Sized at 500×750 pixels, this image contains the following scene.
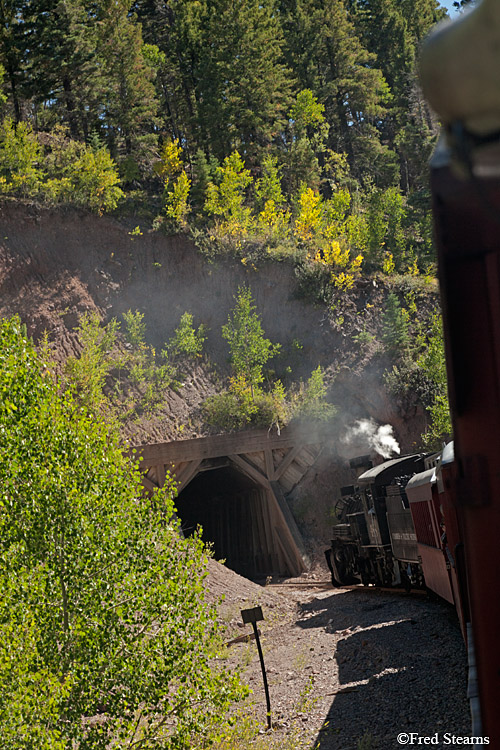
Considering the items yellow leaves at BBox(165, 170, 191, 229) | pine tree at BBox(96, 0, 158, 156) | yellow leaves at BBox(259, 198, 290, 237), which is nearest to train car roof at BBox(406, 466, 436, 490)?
yellow leaves at BBox(165, 170, 191, 229)

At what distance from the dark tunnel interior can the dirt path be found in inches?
442

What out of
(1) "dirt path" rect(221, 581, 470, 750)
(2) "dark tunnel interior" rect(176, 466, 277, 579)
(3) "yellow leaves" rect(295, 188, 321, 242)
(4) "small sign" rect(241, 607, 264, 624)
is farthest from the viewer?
(3) "yellow leaves" rect(295, 188, 321, 242)

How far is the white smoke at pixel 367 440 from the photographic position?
31703mm

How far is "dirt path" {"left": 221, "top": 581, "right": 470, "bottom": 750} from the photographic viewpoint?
9344 millimetres

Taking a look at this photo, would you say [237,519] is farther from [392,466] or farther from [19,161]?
[19,161]

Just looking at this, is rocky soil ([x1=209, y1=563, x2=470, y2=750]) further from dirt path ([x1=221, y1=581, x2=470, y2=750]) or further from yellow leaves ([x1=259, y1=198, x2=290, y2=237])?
yellow leaves ([x1=259, y1=198, x2=290, y2=237])

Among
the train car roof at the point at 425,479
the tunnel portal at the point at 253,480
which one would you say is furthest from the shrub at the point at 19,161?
the train car roof at the point at 425,479

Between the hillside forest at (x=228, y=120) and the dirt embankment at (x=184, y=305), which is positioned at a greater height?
the hillside forest at (x=228, y=120)

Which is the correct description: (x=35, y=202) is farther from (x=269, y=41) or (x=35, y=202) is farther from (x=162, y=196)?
(x=269, y=41)

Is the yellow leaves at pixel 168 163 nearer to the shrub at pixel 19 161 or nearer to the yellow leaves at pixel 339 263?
the shrub at pixel 19 161

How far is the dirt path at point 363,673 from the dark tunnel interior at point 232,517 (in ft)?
36.8

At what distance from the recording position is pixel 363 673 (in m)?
12.3

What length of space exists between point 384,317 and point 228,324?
8.38 meters

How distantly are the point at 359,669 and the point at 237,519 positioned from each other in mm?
20925
